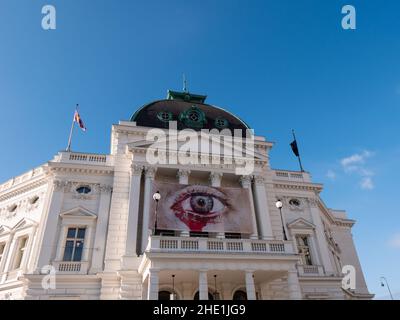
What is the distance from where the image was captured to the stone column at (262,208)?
25.8 meters

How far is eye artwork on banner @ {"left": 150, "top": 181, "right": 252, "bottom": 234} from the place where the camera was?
23666 mm

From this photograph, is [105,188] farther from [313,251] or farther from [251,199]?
[313,251]

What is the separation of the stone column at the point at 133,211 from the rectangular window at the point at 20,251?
8.58 metres

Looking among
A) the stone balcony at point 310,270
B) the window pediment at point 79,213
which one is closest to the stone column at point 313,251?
the stone balcony at point 310,270

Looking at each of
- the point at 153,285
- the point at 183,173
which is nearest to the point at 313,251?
the point at 183,173

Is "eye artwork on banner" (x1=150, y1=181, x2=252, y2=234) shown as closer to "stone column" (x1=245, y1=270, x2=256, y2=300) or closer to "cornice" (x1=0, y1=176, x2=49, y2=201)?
"stone column" (x1=245, y1=270, x2=256, y2=300)

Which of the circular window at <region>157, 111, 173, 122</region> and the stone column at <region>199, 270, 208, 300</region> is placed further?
the circular window at <region>157, 111, 173, 122</region>

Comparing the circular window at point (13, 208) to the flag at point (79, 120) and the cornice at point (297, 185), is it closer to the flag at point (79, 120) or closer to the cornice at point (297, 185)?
the flag at point (79, 120)

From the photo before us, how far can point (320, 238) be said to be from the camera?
29.2 meters

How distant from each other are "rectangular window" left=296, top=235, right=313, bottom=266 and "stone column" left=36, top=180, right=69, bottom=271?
19.7 meters

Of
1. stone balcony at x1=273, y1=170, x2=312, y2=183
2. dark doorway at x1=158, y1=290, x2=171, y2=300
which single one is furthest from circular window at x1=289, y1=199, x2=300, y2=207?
dark doorway at x1=158, y1=290, x2=171, y2=300
